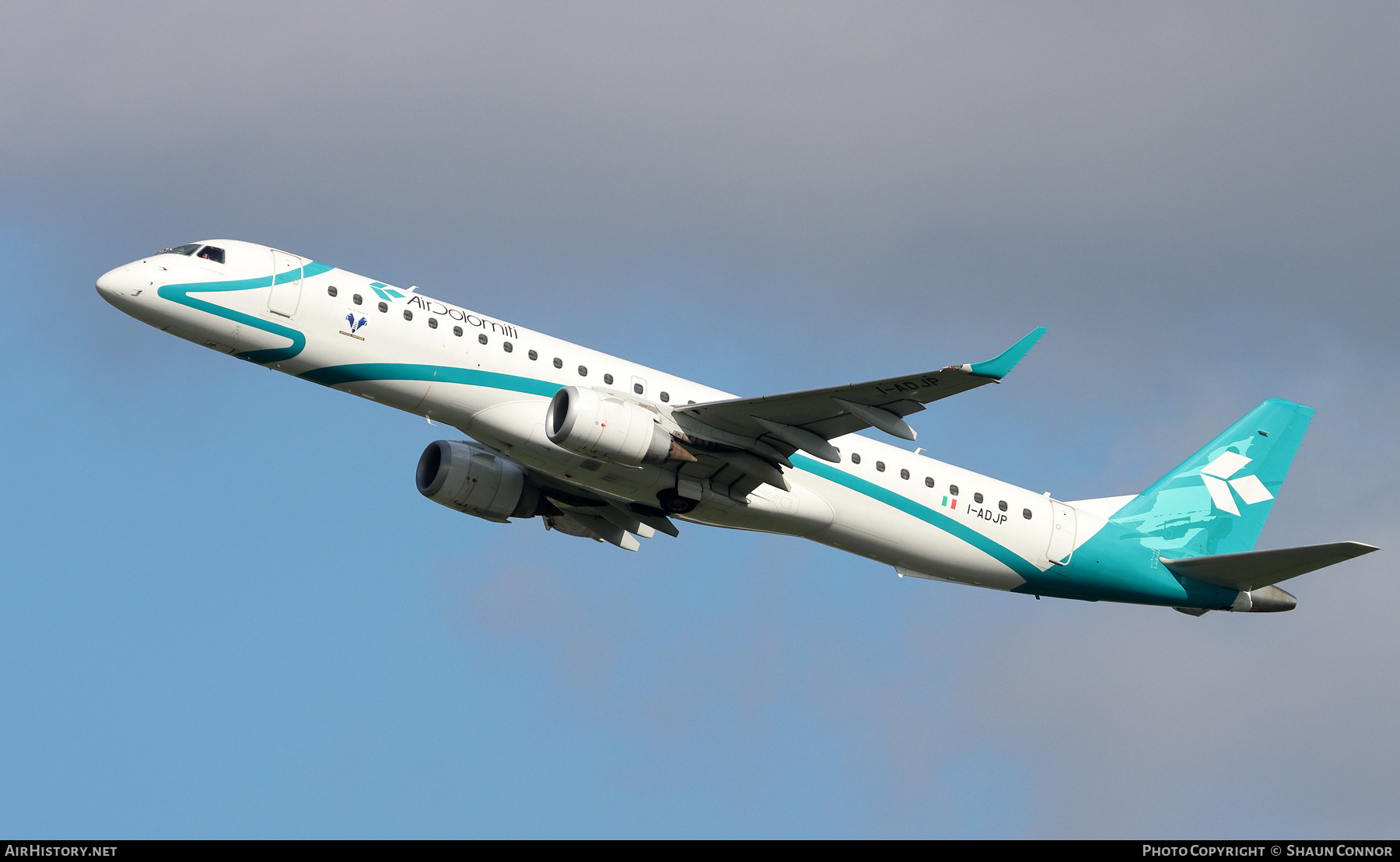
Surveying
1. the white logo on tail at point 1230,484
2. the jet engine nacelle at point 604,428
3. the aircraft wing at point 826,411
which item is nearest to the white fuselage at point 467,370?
the jet engine nacelle at point 604,428

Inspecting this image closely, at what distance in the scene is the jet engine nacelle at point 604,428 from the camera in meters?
34.1

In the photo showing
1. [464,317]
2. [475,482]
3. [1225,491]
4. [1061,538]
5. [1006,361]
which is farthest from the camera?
[1225,491]

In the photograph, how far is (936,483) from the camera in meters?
39.9

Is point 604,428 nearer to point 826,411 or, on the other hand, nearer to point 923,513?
point 826,411

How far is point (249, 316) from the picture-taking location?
34531 mm

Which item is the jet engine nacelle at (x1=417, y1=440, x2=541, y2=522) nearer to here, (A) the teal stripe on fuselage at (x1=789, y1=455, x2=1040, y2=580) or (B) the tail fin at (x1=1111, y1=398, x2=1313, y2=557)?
(A) the teal stripe on fuselage at (x1=789, y1=455, x2=1040, y2=580)

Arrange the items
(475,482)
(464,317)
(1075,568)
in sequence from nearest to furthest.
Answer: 1. (464,317)
2. (475,482)
3. (1075,568)

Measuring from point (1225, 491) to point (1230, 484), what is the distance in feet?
1.07

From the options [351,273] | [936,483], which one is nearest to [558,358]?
[351,273]

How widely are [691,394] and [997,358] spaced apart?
9.43m

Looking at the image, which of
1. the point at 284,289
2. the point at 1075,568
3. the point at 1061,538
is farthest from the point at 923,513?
the point at 284,289

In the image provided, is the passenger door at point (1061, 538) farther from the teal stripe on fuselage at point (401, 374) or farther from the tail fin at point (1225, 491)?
the teal stripe on fuselage at point (401, 374)

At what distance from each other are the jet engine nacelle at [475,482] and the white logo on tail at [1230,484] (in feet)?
67.6

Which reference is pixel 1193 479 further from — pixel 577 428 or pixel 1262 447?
pixel 577 428
